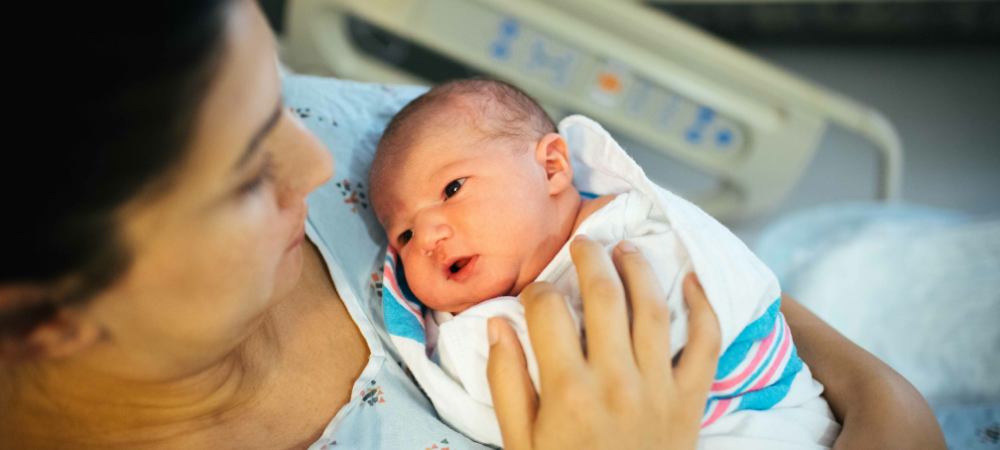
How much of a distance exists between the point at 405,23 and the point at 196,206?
1556 mm

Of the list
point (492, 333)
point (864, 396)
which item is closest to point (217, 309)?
point (492, 333)

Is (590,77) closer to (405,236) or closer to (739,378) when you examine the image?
(405,236)

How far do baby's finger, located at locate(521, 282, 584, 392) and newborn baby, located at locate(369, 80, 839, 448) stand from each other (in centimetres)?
9

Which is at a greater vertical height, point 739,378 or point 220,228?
point 220,228

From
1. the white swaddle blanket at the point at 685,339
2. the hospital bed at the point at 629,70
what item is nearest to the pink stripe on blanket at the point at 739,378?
the white swaddle blanket at the point at 685,339

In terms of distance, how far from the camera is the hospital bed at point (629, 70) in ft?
6.49

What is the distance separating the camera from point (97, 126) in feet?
1.52

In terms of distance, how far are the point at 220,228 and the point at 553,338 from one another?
385 mm

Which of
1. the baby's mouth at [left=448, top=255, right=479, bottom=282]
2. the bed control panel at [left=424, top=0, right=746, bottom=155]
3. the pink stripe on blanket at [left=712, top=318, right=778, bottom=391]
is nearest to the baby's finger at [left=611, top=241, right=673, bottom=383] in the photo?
the pink stripe on blanket at [left=712, top=318, right=778, bottom=391]

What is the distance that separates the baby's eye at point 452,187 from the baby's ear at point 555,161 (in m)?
0.15

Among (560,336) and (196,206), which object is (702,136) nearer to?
(560,336)

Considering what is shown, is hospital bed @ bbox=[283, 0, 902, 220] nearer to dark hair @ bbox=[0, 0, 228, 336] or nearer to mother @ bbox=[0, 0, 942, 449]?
mother @ bbox=[0, 0, 942, 449]

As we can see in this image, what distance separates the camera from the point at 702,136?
2117mm

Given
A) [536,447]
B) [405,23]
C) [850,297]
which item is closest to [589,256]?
[536,447]
